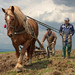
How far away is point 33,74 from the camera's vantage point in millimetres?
4996

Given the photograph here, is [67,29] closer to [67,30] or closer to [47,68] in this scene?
[67,30]

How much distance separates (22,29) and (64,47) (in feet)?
10.4

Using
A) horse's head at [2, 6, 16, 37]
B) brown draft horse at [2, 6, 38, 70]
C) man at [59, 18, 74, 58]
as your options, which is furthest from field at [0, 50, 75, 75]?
horse's head at [2, 6, 16, 37]

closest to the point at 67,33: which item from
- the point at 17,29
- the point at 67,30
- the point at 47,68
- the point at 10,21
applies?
the point at 67,30

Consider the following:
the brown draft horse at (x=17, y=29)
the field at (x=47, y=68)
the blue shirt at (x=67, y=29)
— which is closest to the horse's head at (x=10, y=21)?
the brown draft horse at (x=17, y=29)

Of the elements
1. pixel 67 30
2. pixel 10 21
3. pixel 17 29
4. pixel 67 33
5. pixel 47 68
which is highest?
pixel 10 21

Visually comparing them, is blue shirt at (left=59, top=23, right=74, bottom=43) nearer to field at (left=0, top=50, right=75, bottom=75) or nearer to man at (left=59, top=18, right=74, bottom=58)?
man at (left=59, top=18, right=74, bottom=58)

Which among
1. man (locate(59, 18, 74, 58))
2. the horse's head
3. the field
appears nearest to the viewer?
the field

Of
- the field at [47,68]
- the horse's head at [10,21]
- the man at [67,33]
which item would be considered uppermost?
the horse's head at [10,21]

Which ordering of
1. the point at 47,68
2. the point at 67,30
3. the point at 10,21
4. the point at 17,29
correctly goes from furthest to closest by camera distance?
the point at 67,30
the point at 17,29
the point at 47,68
the point at 10,21

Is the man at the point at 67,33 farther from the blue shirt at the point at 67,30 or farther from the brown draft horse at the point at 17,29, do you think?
the brown draft horse at the point at 17,29

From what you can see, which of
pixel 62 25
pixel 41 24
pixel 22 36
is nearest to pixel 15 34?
pixel 22 36

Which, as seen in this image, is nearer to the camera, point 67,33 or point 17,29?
point 17,29

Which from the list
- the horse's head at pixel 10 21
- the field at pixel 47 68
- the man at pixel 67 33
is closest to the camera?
the field at pixel 47 68
